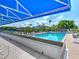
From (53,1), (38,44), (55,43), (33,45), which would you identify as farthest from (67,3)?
(33,45)

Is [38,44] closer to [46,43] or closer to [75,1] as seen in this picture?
[46,43]

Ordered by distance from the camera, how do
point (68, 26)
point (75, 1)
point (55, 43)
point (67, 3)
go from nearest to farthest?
point (67, 3)
point (75, 1)
point (55, 43)
point (68, 26)

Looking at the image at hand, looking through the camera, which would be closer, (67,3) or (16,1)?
(67,3)

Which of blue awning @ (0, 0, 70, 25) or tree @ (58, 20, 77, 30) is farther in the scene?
tree @ (58, 20, 77, 30)

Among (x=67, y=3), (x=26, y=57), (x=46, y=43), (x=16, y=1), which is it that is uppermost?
(x=16, y=1)

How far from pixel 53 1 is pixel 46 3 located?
27.1 inches

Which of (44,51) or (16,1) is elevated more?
(16,1)

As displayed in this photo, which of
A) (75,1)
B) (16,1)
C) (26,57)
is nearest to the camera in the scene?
(75,1)

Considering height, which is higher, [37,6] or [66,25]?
[37,6]

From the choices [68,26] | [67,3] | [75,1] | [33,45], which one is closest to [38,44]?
[33,45]

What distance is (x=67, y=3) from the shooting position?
5.24 metres

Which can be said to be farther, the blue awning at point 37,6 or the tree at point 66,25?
the tree at point 66,25

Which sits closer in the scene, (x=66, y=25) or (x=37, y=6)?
(x=37, y=6)

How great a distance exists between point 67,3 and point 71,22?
62.7 m
